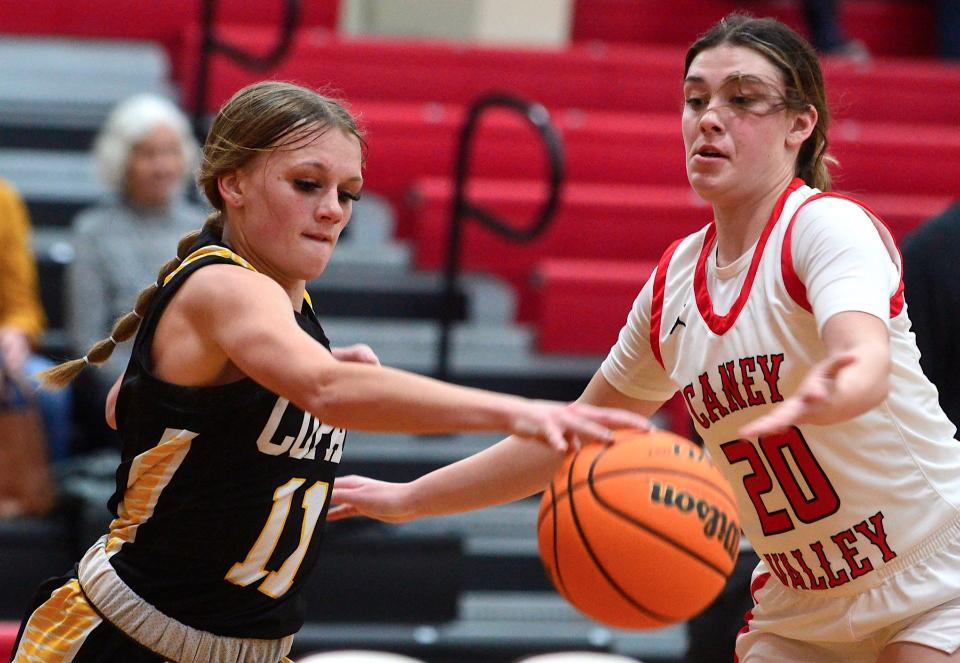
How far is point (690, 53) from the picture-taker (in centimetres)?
307

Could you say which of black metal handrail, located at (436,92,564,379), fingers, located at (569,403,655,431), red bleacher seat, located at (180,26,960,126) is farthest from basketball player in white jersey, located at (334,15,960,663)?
red bleacher seat, located at (180,26,960,126)

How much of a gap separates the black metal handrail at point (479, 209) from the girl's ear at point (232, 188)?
10.2 feet

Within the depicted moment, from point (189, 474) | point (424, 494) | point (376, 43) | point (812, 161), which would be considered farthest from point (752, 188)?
point (376, 43)

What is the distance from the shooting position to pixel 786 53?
9.62ft

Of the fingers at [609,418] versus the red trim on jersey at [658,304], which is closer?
the fingers at [609,418]

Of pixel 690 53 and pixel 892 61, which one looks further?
pixel 892 61

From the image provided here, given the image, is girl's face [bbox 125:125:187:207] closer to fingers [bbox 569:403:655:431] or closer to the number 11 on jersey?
the number 11 on jersey

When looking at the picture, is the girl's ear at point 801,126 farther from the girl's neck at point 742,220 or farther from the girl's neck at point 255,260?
the girl's neck at point 255,260

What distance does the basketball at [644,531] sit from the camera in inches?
110

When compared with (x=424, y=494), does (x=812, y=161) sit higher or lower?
higher

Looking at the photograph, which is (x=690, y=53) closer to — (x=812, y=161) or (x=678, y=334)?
(x=812, y=161)

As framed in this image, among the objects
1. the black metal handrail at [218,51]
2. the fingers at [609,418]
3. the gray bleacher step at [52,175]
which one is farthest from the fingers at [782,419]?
the gray bleacher step at [52,175]

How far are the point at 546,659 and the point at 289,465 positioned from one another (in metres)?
1.51

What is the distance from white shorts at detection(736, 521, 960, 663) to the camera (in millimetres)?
2801
